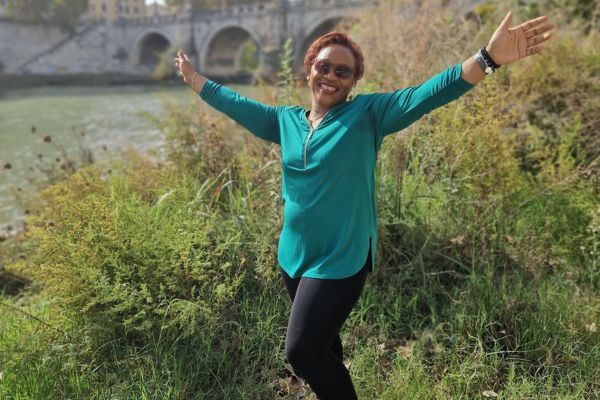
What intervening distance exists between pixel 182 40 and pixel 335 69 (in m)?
42.9

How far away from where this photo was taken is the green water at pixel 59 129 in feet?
20.9

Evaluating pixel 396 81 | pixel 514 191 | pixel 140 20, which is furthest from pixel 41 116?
pixel 140 20

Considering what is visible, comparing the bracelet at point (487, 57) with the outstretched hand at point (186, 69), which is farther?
the outstretched hand at point (186, 69)

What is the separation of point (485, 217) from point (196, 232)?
5.50 feet

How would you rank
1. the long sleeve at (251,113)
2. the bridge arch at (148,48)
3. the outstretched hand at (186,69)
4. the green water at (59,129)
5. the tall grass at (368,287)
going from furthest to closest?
the bridge arch at (148,48), the green water at (59,129), the outstretched hand at (186,69), the tall grass at (368,287), the long sleeve at (251,113)

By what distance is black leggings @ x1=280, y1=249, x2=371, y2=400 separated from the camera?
156cm

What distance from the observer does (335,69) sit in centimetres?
174

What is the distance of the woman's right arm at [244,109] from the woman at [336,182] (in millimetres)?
213

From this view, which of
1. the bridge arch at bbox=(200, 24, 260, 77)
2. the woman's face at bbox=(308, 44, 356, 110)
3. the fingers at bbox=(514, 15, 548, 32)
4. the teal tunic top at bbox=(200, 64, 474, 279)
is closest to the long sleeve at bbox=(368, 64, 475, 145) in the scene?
the teal tunic top at bbox=(200, 64, 474, 279)

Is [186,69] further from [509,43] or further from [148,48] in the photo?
[148,48]

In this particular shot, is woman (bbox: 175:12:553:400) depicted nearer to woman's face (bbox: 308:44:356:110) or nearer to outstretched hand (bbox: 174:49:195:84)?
woman's face (bbox: 308:44:356:110)

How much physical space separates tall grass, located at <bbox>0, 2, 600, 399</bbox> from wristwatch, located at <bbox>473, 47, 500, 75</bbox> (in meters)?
1.16

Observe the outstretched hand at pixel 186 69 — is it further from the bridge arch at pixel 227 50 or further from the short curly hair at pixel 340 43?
the bridge arch at pixel 227 50

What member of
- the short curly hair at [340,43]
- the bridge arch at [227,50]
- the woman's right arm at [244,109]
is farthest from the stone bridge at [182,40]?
the short curly hair at [340,43]
